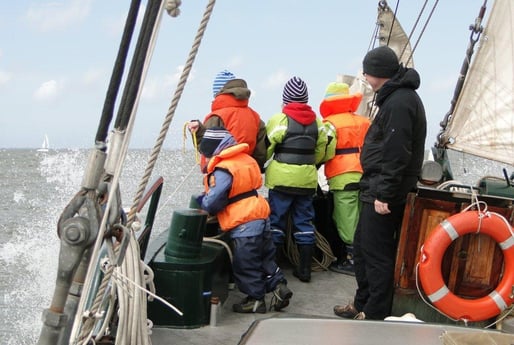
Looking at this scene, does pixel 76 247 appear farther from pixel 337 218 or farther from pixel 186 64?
pixel 337 218

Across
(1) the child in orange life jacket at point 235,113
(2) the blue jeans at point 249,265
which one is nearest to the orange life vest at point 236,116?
(1) the child in orange life jacket at point 235,113

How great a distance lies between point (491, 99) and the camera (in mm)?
5281

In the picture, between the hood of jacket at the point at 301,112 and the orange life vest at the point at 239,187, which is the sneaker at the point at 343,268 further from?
the orange life vest at the point at 239,187

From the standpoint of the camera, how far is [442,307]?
3.96 metres

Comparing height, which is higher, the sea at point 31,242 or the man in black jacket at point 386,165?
Result: the man in black jacket at point 386,165

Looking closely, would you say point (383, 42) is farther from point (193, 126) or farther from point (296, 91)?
point (193, 126)

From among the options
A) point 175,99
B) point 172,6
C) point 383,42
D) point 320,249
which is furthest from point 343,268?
point 383,42

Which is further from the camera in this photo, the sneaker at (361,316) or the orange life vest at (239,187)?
the orange life vest at (239,187)

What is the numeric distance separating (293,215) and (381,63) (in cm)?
180

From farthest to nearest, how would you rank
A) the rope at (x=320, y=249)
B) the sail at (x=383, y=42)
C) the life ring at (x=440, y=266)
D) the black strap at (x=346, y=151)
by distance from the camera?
the sail at (x=383, y=42) → the black strap at (x=346, y=151) → the rope at (x=320, y=249) → the life ring at (x=440, y=266)

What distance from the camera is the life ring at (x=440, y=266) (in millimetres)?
3844

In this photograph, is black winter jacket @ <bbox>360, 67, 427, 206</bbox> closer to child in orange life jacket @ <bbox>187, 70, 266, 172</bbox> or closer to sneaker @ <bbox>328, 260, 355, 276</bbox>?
child in orange life jacket @ <bbox>187, 70, 266, 172</bbox>

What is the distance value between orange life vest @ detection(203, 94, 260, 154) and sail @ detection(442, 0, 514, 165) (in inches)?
70.9

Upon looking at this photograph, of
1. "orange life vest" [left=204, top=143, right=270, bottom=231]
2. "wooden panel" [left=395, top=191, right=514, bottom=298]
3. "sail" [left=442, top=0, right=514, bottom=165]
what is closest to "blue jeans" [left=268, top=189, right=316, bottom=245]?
"orange life vest" [left=204, top=143, right=270, bottom=231]
